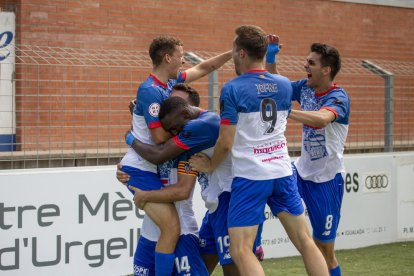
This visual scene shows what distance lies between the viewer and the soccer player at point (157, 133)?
6453mm

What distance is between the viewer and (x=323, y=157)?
798 centimetres

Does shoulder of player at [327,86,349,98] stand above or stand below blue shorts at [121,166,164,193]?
above

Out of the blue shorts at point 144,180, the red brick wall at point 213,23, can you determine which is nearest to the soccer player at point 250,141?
the blue shorts at point 144,180

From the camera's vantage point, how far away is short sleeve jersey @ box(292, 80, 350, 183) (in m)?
7.92

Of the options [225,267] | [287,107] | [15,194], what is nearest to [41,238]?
[15,194]

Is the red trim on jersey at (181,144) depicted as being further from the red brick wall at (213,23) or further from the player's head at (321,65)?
the red brick wall at (213,23)

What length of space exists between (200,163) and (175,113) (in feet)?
1.32

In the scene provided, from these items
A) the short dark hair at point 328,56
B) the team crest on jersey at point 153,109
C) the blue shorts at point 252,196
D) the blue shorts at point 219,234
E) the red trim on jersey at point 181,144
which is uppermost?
the short dark hair at point 328,56

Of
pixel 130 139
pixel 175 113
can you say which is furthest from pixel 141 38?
pixel 175 113

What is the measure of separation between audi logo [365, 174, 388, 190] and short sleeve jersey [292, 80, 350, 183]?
328 cm

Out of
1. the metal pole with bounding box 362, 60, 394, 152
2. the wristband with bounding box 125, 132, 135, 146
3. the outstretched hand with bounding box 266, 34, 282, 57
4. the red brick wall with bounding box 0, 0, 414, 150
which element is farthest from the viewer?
the metal pole with bounding box 362, 60, 394, 152

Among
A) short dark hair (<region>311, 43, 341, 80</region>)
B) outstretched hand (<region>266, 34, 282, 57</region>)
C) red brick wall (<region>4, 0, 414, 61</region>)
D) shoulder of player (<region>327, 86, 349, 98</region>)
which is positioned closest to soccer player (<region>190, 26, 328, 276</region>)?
outstretched hand (<region>266, 34, 282, 57</region>)

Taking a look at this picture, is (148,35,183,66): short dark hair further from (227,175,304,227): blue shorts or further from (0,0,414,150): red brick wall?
(0,0,414,150): red brick wall

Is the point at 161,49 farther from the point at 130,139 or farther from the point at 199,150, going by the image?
the point at 199,150
